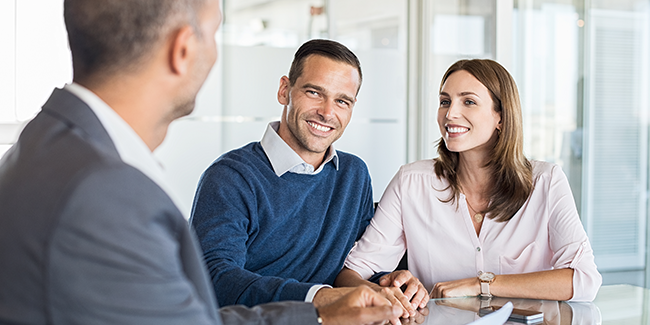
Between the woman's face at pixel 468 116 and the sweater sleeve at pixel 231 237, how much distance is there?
Result: 770mm

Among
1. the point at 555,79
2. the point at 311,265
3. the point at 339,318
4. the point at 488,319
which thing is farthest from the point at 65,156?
the point at 555,79

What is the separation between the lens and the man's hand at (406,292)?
5.13ft

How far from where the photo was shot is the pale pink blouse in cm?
207

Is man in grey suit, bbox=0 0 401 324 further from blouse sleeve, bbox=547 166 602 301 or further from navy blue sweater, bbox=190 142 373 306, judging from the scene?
blouse sleeve, bbox=547 166 602 301

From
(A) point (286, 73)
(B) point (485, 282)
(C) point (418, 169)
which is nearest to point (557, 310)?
(B) point (485, 282)

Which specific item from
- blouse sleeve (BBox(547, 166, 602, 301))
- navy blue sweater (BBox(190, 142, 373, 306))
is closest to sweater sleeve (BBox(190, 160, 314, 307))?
navy blue sweater (BBox(190, 142, 373, 306))

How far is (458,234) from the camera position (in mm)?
2168

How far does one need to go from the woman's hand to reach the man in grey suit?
1.12 m

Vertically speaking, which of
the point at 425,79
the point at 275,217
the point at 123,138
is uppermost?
the point at 425,79

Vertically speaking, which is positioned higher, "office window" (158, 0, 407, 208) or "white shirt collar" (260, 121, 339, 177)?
"office window" (158, 0, 407, 208)

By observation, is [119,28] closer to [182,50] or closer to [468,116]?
[182,50]

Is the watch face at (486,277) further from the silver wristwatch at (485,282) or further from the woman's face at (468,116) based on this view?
the woman's face at (468,116)

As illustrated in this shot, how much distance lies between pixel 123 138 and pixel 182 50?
0.14m

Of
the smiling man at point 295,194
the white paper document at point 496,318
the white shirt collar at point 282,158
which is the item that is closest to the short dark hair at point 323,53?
the smiling man at point 295,194
